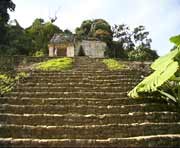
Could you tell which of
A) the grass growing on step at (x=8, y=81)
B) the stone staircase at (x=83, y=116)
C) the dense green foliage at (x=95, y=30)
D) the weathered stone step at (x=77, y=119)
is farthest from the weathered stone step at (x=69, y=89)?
the dense green foliage at (x=95, y=30)

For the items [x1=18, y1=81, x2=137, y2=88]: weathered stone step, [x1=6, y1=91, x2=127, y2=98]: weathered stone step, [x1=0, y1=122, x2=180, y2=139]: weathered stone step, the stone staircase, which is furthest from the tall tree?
[x1=0, y1=122, x2=180, y2=139]: weathered stone step

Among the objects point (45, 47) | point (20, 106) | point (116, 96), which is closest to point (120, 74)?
point (116, 96)

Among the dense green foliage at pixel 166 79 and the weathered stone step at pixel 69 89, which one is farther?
the weathered stone step at pixel 69 89

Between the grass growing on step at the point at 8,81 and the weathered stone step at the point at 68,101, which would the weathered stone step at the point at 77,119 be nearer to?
the weathered stone step at the point at 68,101

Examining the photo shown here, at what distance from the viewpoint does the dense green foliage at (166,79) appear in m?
10.1

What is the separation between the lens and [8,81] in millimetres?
13039

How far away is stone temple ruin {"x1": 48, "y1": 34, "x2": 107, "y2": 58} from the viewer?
31.9 metres

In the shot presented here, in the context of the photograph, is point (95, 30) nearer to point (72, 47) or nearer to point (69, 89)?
point (72, 47)

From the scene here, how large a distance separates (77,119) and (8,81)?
4034 mm

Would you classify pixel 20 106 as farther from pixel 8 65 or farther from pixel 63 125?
pixel 8 65

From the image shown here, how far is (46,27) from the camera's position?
130ft

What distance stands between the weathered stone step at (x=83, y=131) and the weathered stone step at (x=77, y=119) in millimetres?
552

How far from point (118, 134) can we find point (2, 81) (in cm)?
505

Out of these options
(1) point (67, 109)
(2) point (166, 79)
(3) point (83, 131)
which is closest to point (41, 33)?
(1) point (67, 109)
